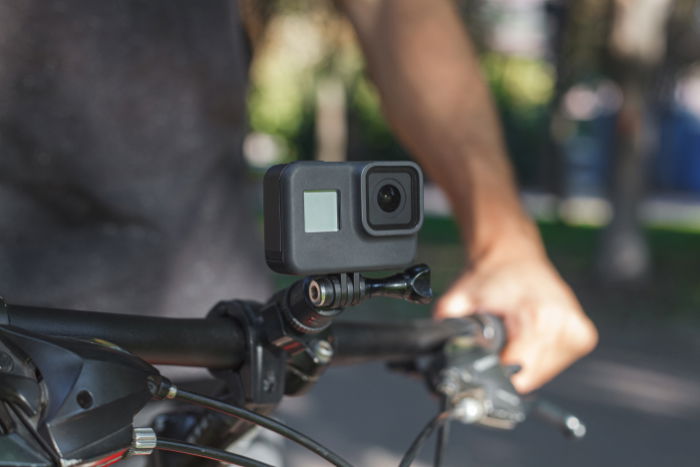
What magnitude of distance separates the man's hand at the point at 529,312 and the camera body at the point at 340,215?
840 mm

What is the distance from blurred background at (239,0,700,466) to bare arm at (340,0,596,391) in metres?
0.40

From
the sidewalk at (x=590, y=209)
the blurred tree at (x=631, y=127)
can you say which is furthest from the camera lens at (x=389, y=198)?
the sidewalk at (x=590, y=209)

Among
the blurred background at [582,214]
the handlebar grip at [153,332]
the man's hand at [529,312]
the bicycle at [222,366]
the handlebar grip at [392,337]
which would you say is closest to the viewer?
the bicycle at [222,366]

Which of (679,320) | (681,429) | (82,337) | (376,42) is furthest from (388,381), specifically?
(82,337)

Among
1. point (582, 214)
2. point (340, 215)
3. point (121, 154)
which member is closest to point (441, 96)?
point (121, 154)

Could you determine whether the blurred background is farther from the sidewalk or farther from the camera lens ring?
the camera lens ring

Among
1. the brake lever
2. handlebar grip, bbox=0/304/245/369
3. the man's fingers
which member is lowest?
the brake lever

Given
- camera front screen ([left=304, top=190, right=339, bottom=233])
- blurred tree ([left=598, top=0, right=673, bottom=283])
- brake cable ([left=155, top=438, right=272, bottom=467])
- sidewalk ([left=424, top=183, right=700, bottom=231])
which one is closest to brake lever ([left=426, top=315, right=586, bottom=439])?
brake cable ([left=155, top=438, right=272, bottom=467])

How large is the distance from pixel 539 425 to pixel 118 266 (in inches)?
206

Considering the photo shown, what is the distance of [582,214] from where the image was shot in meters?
21.3

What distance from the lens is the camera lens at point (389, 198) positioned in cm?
105

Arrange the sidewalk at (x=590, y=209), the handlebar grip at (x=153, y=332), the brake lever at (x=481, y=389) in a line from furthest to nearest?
the sidewalk at (x=590, y=209), the brake lever at (x=481, y=389), the handlebar grip at (x=153, y=332)

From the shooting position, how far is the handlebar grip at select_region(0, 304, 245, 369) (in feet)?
3.43

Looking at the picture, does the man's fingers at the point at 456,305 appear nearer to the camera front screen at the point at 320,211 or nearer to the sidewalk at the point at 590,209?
the camera front screen at the point at 320,211
